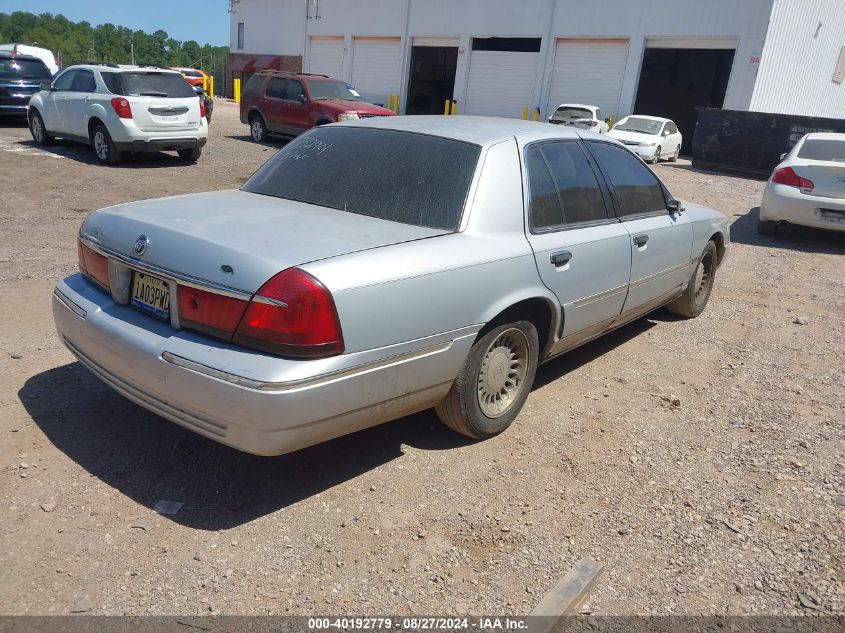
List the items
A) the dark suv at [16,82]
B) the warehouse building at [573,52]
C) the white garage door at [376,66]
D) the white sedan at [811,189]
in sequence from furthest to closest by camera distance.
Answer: the white garage door at [376,66]
the warehouse building at [573,52]
the dark suv at [16,82]
the white sedan at [811,189]

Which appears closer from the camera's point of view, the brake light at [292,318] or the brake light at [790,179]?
the brake light at [292,318]

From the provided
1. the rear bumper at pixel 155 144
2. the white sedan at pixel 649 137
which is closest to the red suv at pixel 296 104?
the rear bumper at pixel 155 144

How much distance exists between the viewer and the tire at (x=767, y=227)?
1070 centimetres

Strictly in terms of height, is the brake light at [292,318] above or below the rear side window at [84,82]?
below

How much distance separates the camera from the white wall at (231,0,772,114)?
77.0 feet

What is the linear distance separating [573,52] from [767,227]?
1898 cm

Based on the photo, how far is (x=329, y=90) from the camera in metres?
17.5

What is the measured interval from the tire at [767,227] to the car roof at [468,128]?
738cm

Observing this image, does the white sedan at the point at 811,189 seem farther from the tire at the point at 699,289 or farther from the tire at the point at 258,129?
the tire at the point at 258,129

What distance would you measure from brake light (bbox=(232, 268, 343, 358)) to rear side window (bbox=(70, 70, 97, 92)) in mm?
11563

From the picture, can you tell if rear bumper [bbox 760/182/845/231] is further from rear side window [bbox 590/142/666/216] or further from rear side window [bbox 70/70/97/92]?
rear side window [bbox 70/70/97/92]

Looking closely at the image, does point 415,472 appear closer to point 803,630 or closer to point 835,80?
point 803,630

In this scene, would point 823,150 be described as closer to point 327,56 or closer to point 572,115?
point 572,115

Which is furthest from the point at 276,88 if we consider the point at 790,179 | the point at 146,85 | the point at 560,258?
the point at 560,258
